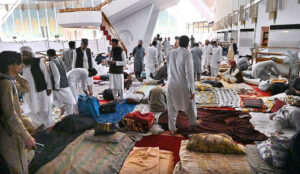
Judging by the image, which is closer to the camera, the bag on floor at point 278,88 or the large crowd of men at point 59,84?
the large crowd of men at point 59,84

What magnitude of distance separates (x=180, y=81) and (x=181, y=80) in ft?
0.07

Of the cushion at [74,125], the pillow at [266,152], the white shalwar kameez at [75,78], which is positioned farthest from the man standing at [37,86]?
the pillow at [266,152]

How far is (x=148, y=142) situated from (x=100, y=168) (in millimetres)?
948

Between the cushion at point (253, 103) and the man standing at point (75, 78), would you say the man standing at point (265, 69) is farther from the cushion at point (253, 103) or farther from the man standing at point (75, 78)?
the man standing at point (75, 78)

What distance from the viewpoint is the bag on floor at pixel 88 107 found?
438 cm

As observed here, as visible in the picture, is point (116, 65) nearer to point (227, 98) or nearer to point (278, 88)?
point (227, 98)

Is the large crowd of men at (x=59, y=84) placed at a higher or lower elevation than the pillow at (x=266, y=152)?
higher

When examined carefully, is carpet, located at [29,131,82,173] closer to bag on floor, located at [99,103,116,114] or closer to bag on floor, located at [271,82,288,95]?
bag on floor, located at [99,103,116,114]

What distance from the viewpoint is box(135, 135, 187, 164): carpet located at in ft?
10.4

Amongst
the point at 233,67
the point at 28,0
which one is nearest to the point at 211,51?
the point at 233,67

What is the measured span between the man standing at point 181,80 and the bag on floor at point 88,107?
1.71 meters

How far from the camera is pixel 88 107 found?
4.41 m

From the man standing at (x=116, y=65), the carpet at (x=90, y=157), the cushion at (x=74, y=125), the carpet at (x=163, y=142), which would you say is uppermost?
the man standing at (x=116, y=65)

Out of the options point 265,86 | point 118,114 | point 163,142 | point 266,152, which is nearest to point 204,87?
point 265,86
